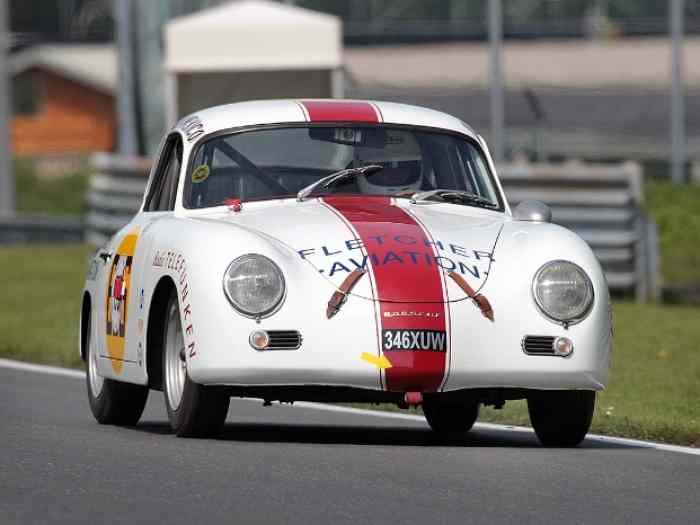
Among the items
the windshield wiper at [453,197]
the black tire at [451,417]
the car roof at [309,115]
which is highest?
the car roof at [309,115]

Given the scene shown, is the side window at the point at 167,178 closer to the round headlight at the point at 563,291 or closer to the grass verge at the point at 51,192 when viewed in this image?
the round headlight at the point at 563,291

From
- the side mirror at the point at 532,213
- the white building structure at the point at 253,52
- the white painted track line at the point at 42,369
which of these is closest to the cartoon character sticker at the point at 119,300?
the side mirror at the point at 532,213

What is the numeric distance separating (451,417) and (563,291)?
1.61 meters

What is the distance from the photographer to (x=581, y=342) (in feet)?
29.3

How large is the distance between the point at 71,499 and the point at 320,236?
2218 mm

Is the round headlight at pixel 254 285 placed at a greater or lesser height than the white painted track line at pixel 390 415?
greater

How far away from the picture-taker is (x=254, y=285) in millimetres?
8719

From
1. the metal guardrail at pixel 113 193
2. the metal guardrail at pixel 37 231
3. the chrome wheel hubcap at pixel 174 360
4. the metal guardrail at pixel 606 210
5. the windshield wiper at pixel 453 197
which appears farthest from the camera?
the metal guardrail at pixel 37 231

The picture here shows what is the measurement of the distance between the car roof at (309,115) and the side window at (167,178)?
0.38 feet

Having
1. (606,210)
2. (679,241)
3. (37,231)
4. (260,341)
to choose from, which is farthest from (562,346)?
(37,231)

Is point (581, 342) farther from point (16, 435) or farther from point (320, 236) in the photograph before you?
point (16, 435)

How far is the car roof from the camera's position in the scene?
33.7 feet

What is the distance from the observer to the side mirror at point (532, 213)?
9.86m

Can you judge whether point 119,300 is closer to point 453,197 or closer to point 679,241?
point 453,197
